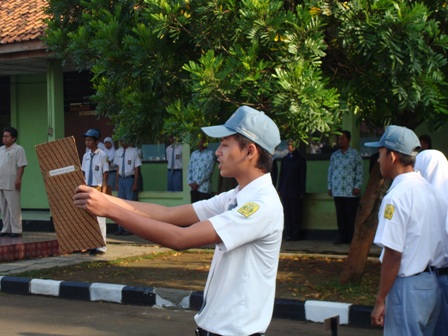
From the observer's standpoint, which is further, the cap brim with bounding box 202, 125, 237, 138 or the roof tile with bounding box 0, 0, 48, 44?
the roof tile with bounding box 0, 0, 48, 44

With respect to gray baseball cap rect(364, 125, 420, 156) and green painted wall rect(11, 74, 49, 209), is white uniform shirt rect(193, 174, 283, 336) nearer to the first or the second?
gray baseball cap rect(364, 125, 420, 156)

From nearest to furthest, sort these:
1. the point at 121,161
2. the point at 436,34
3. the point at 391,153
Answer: the point at 391,153 < the point at 436,34 < the point at 121,161

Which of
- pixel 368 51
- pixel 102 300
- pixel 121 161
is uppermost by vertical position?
pixel 368 51

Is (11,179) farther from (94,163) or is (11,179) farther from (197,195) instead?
→ (197,195)

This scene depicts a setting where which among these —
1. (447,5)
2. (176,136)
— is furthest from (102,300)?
(447,5)

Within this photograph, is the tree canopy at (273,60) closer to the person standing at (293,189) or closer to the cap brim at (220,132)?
the cap brim at (220,132)

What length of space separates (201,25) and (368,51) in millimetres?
1643

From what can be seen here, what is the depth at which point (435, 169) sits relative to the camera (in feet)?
17.5

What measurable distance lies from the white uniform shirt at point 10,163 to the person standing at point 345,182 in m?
5.36

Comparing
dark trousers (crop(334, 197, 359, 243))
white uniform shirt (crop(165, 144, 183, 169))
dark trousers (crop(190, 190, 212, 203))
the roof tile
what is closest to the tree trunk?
dark trousers (crop(334, 197, 359, 243))

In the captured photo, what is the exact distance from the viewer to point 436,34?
8.02 metres

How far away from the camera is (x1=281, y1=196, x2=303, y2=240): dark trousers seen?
14195 millimetres

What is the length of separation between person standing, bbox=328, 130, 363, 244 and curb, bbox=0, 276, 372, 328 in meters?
4.61

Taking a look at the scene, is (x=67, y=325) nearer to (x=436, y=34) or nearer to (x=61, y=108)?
(x=436, y=34)
